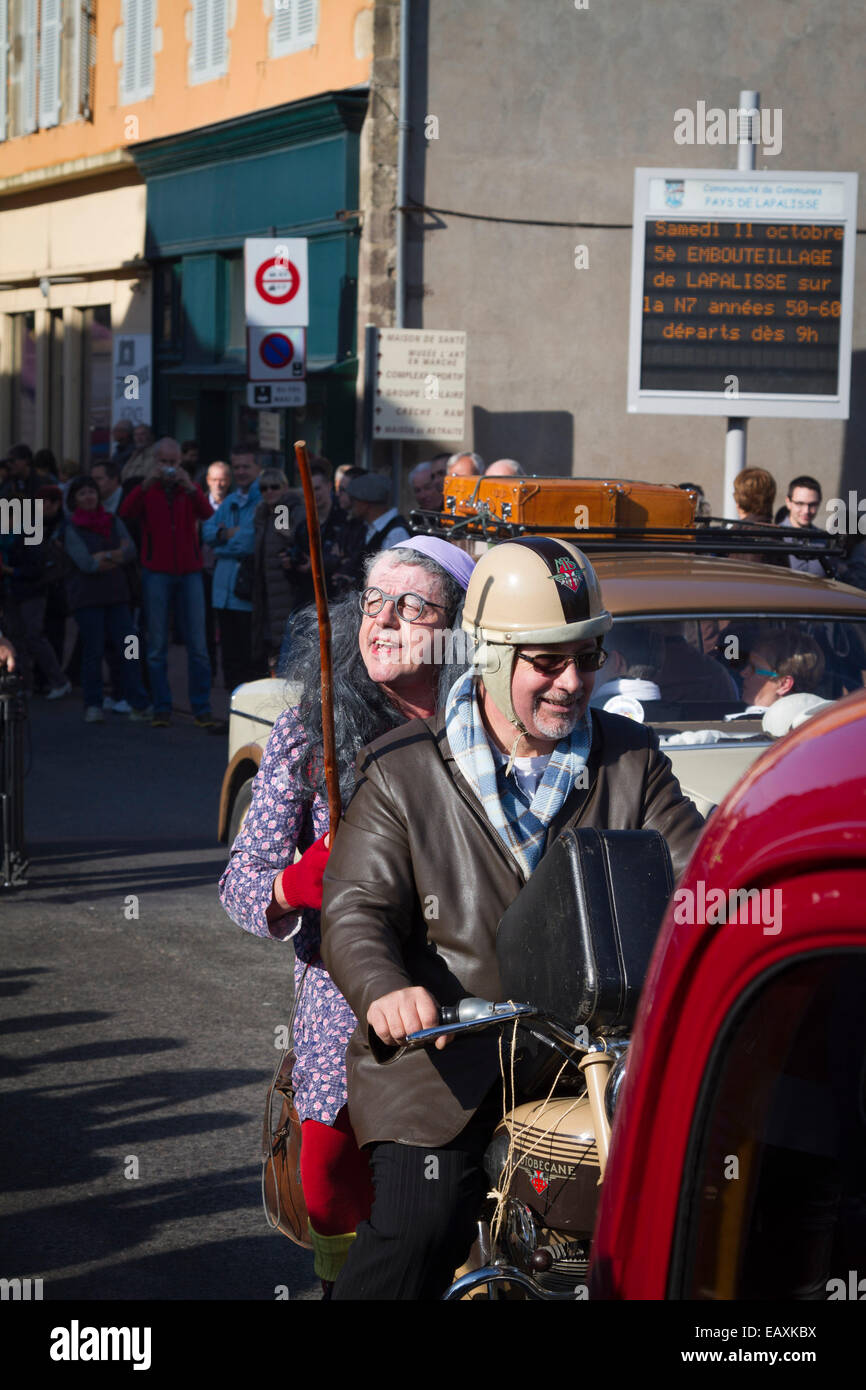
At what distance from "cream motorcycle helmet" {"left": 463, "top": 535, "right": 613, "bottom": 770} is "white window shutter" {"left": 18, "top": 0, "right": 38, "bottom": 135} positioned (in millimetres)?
27918

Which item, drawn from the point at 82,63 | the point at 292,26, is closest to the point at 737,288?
the point at 292,26

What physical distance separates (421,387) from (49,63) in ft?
47.3

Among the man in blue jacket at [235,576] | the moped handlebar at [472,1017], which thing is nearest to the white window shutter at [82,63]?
the man in blue jacket at [235,576]

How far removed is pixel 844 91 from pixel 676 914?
63.4ft

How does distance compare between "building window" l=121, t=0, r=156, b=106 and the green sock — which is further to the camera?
"building window" l=121, t=0, r=156, b=106

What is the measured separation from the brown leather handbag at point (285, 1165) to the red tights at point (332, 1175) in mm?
63

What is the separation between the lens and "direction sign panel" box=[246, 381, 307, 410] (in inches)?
593

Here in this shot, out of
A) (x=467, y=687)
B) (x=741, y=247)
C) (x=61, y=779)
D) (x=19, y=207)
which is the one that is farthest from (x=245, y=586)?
(x=19, y=207)

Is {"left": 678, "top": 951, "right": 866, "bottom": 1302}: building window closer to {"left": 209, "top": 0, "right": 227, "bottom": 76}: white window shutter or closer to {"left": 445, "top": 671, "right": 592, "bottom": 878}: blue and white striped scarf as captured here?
{"left": 445, "top": 671, "right": 592, "bottom": 878}: blue and white striped scarf

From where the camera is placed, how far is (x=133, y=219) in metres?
25.0

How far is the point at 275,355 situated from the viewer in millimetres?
15156

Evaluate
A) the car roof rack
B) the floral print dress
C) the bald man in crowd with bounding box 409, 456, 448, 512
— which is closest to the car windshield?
the car roof rack

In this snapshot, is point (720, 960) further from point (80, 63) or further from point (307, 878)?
point (80, 63)
